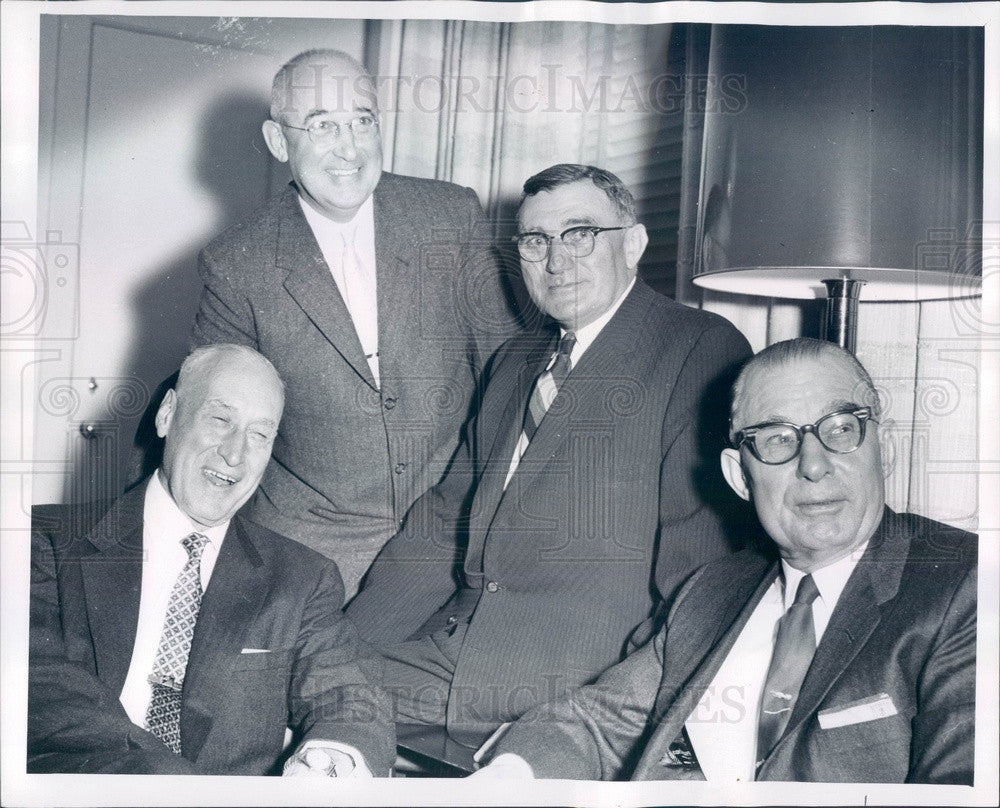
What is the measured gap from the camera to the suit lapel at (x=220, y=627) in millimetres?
1927

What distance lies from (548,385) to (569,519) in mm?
282

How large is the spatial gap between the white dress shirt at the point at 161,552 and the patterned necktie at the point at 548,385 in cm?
67

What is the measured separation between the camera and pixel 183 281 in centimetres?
203

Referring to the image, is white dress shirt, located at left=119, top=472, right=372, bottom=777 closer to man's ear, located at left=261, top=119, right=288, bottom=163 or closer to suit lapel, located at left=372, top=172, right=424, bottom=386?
suit lapel, located at left=372, top=172, right=424, bottom=386

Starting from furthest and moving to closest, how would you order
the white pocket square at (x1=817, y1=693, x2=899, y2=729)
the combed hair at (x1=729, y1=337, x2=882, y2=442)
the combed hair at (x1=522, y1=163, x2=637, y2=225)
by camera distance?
the combed hair at (x1=522, y1=163, x2=637, y2=225) → the combed hair at (x1=729, y1=337, x2=882, y2=442) → the white pocket square at (x1=817, y1=693, x2=899, y2=729)

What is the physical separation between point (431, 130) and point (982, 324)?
1262mm

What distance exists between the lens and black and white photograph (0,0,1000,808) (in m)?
1.91

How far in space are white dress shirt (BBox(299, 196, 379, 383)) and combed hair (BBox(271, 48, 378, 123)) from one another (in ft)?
0.67

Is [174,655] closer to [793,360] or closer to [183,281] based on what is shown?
[183,281]

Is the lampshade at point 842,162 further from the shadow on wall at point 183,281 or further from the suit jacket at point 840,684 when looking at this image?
the shadow on wall at point 183,281

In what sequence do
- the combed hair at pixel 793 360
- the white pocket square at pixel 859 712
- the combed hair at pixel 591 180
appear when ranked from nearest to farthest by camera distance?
the white pocket square at pixel 859 712 → the combed hair at pixel 793 360 → the combed hair at pixel 591 180

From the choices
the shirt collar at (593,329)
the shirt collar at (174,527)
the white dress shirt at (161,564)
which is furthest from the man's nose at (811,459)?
the shirt collar at (174,527)

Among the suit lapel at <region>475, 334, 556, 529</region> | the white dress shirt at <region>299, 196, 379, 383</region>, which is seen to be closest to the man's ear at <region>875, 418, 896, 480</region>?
the suit lapel at <region>475, 334, 556, 529</region>

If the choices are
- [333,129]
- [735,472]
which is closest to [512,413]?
[735,472]
